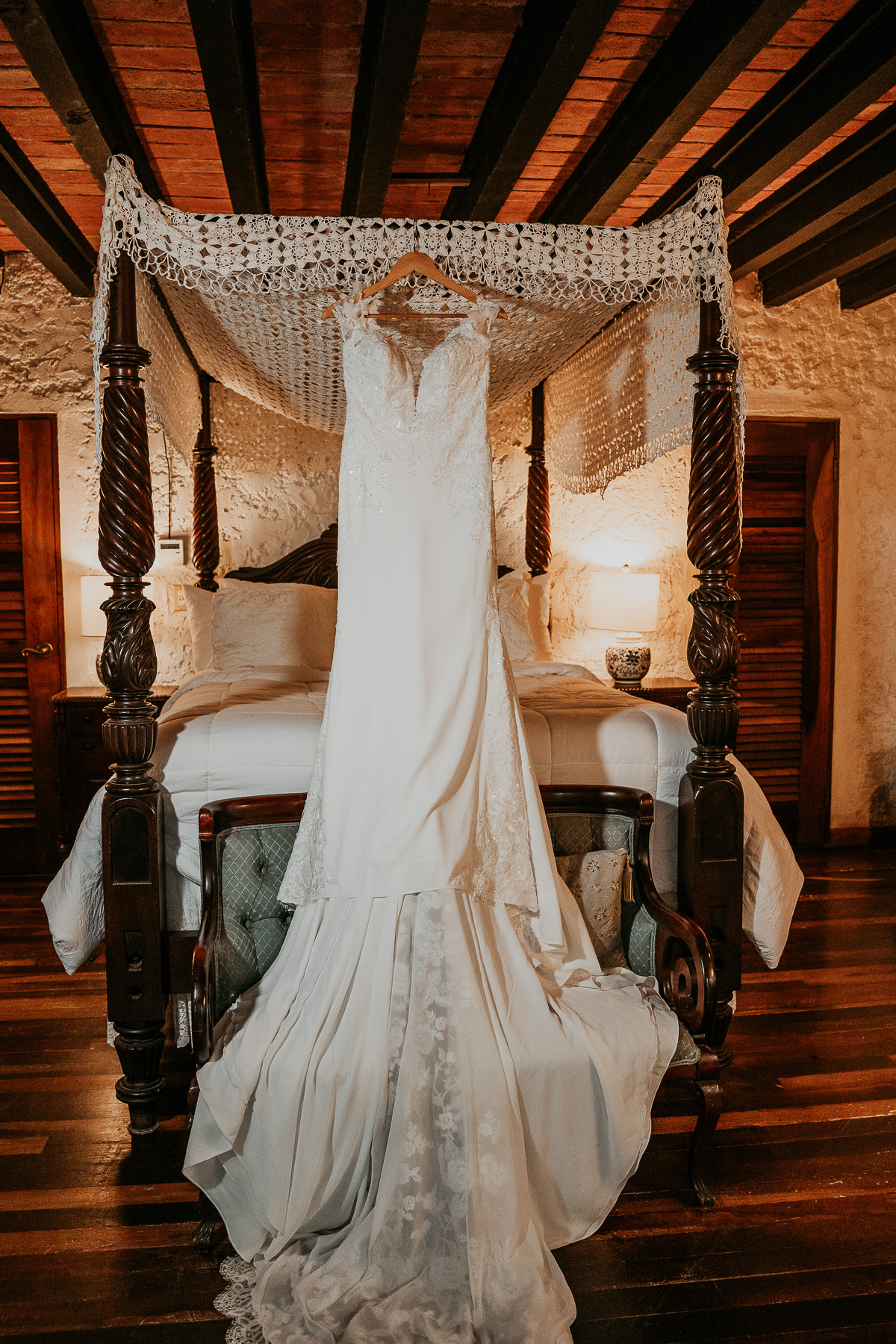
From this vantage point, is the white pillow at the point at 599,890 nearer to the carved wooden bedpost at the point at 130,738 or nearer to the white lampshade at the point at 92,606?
the carved wooden bedpost at the point at 130,738

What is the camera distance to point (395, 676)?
206 centimetres

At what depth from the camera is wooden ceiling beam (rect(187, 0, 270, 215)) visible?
87.9 inches

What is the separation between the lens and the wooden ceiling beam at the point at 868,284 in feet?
14.7

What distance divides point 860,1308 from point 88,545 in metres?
4.20

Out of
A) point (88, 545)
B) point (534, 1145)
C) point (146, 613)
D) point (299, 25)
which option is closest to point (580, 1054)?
point (534, 1145)

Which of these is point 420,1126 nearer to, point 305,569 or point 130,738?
point 130,738

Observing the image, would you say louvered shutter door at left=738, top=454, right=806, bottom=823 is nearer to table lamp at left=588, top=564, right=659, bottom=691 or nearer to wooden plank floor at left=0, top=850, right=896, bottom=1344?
table lamp at left=588, top=564, right=659, bottom=691

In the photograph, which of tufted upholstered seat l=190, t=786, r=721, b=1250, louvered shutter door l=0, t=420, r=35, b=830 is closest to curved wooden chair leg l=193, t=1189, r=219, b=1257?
tufted upholstered seat l=190, t=786, r=721, b=1250

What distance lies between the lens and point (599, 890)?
7.98ft

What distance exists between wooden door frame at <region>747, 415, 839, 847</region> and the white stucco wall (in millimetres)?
53

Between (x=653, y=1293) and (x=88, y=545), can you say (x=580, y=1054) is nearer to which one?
(x=653, y=1293)

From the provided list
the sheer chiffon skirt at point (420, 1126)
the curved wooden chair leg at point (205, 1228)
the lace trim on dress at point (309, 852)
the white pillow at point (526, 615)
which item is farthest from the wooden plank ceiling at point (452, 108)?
the curved wooden chair leg at point (205, 1228)

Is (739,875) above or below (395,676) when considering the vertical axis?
below

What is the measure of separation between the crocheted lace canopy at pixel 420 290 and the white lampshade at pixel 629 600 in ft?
4.92
